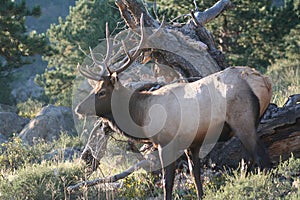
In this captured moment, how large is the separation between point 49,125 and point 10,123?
5.45ft

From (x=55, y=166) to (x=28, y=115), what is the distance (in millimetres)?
9222

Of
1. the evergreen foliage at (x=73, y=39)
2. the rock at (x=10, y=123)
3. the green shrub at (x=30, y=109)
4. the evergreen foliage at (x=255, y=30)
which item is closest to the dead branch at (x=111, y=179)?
the rock at (x=10, y=123)

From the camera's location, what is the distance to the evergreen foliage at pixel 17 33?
1706 centimetres

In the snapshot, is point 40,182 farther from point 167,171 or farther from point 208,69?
point 208,69

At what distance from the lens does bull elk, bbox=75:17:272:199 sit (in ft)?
22.7

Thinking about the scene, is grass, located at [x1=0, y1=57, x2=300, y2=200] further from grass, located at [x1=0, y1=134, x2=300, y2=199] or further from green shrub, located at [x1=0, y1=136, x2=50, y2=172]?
green shrub, located at [x1=0, y1=136, x2=50, y2=172]

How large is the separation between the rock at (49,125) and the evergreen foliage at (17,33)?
10.0ft

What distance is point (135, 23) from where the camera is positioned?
30.3 ft

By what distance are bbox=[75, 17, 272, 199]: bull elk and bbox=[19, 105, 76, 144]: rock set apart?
6.00 meters

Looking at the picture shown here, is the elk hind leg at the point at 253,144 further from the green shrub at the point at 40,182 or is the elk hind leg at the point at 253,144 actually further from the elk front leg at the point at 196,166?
the green shrub at the point at 40,182

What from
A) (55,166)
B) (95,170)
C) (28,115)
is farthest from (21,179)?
(28,115)

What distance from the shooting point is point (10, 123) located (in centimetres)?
1545

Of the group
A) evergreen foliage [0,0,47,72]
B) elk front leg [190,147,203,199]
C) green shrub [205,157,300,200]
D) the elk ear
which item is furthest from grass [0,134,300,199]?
evergreen foliage [0,0,47,72]

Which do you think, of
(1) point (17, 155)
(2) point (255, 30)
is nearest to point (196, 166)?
(1) point (17, 155)
